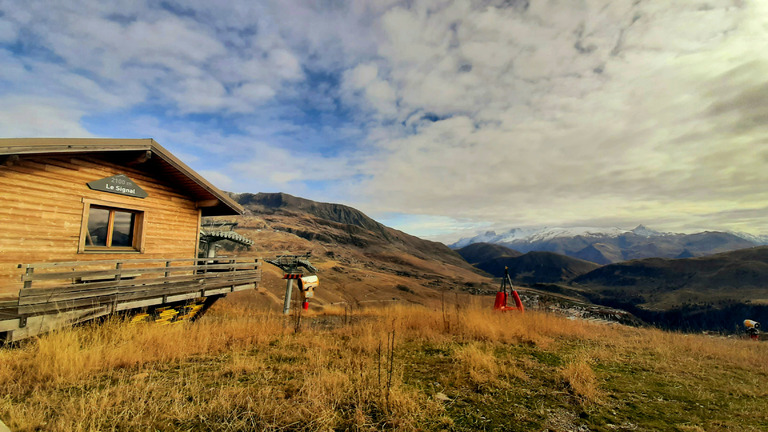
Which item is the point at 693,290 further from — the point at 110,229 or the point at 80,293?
the point at 80,293

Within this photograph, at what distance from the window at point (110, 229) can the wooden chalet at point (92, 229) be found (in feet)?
0.09

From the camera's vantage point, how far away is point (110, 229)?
10758mm

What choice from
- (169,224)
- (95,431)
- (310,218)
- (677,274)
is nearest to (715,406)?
(95,431)

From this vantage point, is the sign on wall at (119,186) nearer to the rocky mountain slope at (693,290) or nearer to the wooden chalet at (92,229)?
the wooden chalet at (92,229)

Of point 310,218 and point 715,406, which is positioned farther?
point 310,218

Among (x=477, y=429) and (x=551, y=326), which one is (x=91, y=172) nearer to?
(x=477, y=429)

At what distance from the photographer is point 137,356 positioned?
21.2ft

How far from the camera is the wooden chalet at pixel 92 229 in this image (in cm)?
771

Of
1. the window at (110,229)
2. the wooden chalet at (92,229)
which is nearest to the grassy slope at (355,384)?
the wooden chalet at (92,229)

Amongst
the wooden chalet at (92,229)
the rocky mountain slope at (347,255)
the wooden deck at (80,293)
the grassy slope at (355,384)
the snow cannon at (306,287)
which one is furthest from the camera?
the rocky mountain slope at (347,255)

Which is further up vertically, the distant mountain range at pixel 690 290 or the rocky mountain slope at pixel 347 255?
the rocky mountain slope at pixel 347 255

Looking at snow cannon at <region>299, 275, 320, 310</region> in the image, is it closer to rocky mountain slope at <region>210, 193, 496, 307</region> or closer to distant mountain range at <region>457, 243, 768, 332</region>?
rocky mountain slope at <region>210, 193, 496, 307</region>

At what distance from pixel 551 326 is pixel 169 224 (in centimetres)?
1540

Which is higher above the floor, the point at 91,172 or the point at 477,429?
the point at 91,172
